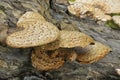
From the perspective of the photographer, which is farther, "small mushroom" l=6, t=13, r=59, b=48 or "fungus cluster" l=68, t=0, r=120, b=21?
"fungus cluster" l=68, t=0, r=120, b=21

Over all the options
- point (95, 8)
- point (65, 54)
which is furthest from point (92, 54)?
point (95, 8)

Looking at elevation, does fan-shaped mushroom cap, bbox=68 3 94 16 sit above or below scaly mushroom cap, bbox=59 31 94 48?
below

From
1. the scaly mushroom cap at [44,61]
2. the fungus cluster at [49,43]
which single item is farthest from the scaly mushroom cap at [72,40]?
the scaly mushroom cap at [44,61]

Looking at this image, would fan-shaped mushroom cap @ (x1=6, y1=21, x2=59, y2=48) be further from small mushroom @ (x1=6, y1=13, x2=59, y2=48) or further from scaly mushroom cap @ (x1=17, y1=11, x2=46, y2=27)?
scaly mushroom cap @ (x1=17, y1=11, x2=46, y2=27)

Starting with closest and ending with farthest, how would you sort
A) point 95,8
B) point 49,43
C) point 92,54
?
point 49,43, point 92,54, point 95,8

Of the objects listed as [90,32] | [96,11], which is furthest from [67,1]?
[90,32]

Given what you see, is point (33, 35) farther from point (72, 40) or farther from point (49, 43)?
point (72, 40)

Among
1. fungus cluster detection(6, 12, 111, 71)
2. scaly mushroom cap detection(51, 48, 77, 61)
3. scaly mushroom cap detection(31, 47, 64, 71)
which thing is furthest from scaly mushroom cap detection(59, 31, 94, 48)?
scaly mushroom cap detection(31, 47, 64, 71)
